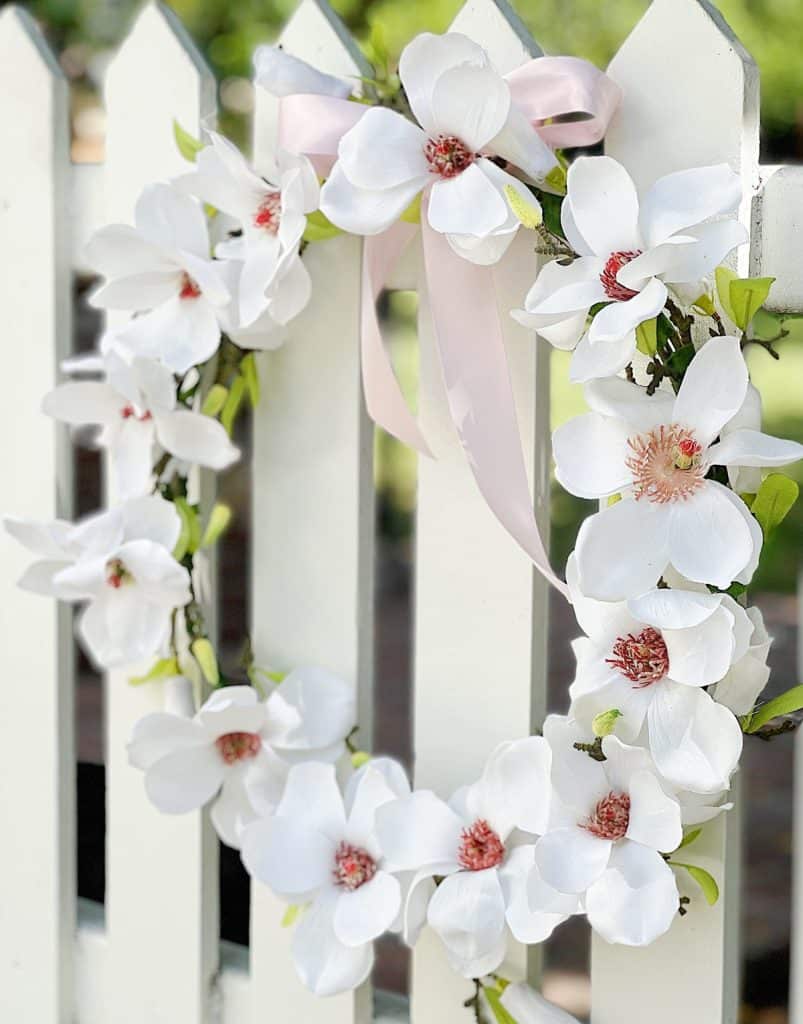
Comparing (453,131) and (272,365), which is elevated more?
(453,131)

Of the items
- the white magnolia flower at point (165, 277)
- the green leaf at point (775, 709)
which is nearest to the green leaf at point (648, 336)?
the green leaf at point (775, 709)

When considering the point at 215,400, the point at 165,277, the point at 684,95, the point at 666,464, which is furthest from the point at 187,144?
the point at 666,464

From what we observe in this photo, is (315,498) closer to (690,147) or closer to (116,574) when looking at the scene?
(116,574)

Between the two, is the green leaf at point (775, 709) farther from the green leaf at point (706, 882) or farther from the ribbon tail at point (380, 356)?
the ribbon tail at point (380, 356)

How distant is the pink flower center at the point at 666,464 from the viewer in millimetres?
877

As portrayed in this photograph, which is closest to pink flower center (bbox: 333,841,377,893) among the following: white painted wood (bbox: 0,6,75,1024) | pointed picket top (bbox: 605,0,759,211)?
white painted wood (bbox: 0,6,75,1024)

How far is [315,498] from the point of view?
4.01 ft

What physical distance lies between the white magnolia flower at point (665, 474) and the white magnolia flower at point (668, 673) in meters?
0.02

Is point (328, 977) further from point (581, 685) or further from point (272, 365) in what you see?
point (272, 365)

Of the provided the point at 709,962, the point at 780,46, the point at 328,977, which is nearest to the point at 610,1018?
the point at 709,962

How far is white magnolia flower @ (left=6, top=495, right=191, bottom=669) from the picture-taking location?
116 centimetres

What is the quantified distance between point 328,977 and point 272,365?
0.53 metres

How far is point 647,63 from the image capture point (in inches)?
39.9

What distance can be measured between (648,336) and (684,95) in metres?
0.20
